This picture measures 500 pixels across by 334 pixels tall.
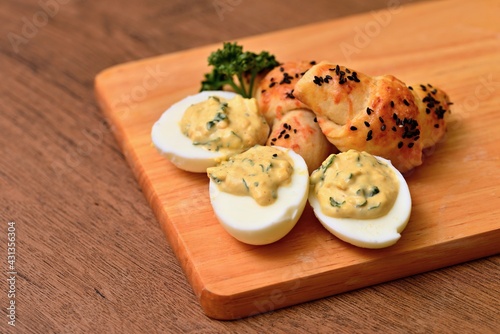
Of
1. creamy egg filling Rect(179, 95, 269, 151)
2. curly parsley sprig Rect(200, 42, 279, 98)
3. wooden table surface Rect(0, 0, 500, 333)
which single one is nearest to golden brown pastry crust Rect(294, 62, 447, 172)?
creamy egg filling Rect(179, 95, 269, 151)

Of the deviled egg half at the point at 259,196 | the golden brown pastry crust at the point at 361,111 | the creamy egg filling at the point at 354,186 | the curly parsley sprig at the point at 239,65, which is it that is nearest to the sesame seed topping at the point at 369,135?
the golden brown pastry crust at the point at 361,111

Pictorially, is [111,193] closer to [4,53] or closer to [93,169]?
[93,169]

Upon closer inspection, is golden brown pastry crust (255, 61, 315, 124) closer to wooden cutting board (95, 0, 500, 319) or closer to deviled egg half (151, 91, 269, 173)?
deviled egg half (151, 91, 269, 173)

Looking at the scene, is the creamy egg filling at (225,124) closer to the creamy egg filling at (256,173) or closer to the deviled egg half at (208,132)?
the deviled egg half at (208,132)

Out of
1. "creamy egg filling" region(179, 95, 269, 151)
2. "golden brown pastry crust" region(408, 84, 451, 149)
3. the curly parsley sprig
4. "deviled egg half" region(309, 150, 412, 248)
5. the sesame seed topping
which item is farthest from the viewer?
the curly parsley sprig


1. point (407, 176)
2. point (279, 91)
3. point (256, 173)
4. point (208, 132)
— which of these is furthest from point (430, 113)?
point (208, 132)

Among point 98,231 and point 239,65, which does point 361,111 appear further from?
point 98,231
